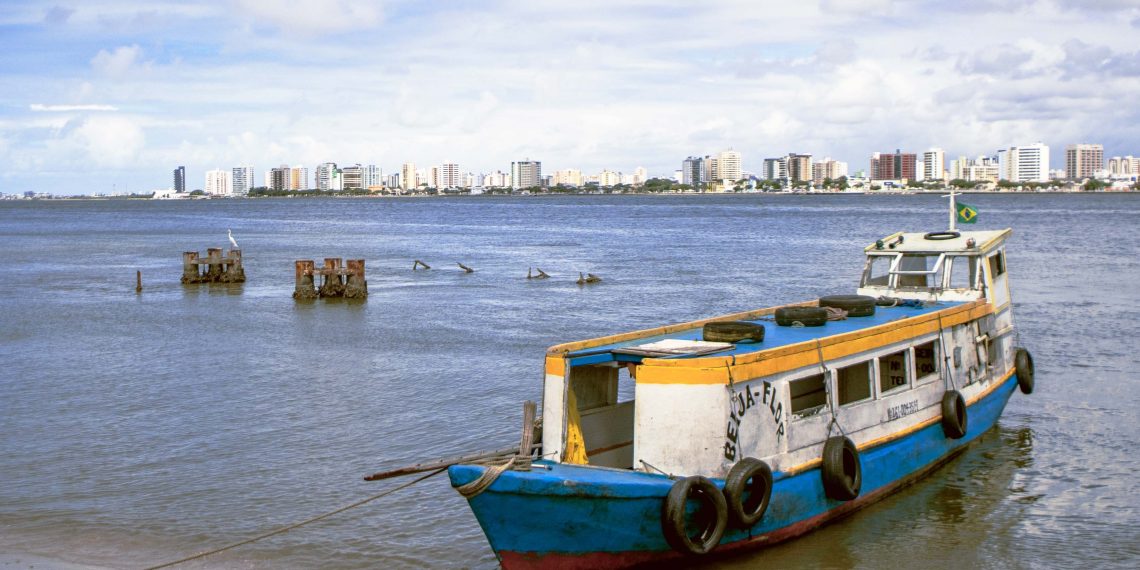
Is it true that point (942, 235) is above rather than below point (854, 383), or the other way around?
above

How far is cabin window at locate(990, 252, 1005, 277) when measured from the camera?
1989cm

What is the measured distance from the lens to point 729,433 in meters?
12.5

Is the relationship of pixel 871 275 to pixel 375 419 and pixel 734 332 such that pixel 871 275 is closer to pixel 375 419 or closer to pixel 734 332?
pixel 734 332

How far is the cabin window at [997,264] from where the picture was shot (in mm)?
19891

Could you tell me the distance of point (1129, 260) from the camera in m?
55.6

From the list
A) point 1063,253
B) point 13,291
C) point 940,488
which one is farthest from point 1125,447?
point 1063,253

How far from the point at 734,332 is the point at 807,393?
1738mm

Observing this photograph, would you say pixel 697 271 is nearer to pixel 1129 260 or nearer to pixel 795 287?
pixel 795 287

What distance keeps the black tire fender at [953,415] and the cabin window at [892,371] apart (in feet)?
3.13

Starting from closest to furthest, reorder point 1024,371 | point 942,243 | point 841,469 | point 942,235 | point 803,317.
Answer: point 841,469 → point 803,317 → point 942,243 → point 1024,371 → point 942,235

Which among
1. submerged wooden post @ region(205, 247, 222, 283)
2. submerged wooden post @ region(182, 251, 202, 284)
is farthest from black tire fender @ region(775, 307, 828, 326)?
submerged wooden post @ region(182, 251, 202, 284)

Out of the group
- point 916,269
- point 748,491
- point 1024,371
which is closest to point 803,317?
point 748,491

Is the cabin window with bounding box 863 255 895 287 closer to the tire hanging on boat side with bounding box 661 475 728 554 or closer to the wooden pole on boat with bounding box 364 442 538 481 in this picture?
the tire hanging on boat side with bounding box 661 475 728 554

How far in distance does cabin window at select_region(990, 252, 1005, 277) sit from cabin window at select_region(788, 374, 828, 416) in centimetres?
618
